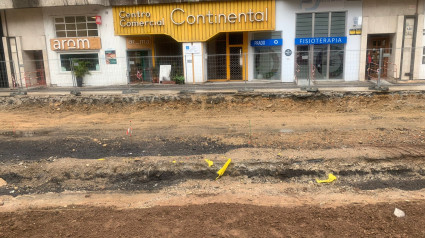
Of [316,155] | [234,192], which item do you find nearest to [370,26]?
[316,155]

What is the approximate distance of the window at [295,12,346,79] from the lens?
57.3 ft

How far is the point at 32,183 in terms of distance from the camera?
751cm

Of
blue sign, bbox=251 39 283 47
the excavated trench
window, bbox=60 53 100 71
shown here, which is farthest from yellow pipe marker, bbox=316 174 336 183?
window, bbox=60 53 100 71

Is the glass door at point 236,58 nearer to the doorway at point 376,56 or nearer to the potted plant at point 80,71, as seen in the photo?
the doorway at point 376,56

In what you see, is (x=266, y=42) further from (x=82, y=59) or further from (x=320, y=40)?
(x=82, y=59)

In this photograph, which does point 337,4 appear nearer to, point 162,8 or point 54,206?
point 162,8

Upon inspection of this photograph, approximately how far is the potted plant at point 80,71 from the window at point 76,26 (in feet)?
6.44

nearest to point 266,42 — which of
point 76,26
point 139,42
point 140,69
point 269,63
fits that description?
point 269,63

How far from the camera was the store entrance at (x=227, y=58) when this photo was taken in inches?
646

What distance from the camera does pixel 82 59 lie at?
18922mm

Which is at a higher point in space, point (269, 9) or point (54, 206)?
point (269, 9)

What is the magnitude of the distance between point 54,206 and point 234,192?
348 centimetres

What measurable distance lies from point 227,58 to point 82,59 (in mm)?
8517

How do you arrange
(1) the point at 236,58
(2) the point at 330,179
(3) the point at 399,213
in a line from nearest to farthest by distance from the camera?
(3) the point at 399,213 → (2) the point at 330,179 → (1) the point at 236,58
